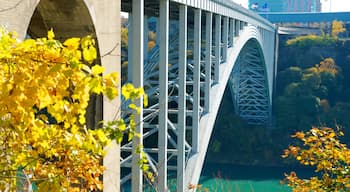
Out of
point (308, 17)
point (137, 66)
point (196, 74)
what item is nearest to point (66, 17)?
point (137, 66)

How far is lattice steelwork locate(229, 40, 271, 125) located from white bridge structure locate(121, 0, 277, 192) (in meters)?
2.41

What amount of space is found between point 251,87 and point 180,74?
75.3 feet

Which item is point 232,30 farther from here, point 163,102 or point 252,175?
point 252,175

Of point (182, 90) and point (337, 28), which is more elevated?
point (337, 28)

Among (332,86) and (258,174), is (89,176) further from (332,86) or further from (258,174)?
(332,86)

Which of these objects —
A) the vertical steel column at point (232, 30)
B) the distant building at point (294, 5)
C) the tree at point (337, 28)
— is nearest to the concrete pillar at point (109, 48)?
the vertical steel column at point (232, 30)

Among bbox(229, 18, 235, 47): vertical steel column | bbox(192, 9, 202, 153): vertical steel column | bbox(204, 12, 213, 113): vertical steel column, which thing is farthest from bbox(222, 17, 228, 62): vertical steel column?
bbox(192, 9, 202, 153): vertical steel column

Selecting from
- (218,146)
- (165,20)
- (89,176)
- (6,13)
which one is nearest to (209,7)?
(165,20)

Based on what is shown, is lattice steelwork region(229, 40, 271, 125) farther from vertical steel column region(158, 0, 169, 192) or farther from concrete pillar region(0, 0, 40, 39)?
concrete pillar region(0, 0, 40, 39)

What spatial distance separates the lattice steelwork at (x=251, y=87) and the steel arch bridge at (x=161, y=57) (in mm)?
4047

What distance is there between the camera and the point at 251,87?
1264 inches

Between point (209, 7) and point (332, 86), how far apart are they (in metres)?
27.0

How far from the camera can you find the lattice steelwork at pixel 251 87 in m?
28.7

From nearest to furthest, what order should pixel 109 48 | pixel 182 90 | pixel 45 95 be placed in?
pixel 45 95 → pixel 109 48 → pixel 182 90
